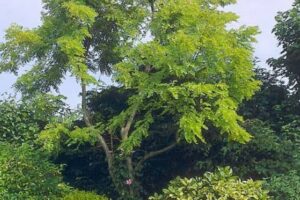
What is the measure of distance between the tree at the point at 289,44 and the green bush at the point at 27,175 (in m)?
6.21

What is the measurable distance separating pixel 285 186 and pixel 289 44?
14.5ft

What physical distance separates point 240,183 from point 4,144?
16.6 feet

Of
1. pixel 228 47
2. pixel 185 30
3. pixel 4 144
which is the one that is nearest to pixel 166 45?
pixel 185 30

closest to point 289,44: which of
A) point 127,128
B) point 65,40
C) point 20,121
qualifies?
point 127,128

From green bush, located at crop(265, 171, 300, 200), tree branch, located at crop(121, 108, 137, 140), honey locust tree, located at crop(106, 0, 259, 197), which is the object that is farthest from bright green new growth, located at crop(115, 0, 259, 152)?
green bush, located at crop(265, 171, 300, 200)

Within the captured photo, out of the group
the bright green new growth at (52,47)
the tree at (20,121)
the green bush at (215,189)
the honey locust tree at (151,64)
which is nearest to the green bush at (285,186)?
the green bush at (215,189)

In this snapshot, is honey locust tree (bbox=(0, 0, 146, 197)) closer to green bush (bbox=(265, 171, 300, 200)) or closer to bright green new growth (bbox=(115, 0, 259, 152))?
bright green new growth (bbox=(115, 0, 259, 152))

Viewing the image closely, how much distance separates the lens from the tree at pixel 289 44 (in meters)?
14.9

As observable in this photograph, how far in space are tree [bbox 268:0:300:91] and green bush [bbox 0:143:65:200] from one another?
20.4 feet

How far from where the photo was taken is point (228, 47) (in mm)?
12055

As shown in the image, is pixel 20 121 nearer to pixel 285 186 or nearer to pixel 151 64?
pixel 151 64

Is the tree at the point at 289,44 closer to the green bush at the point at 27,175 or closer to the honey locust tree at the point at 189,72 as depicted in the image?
the honey locust tree at the point at 189,72

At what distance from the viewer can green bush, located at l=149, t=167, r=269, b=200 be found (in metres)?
11.5

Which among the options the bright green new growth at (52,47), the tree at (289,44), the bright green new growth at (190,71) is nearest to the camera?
the bright green new growth at (190,71)
